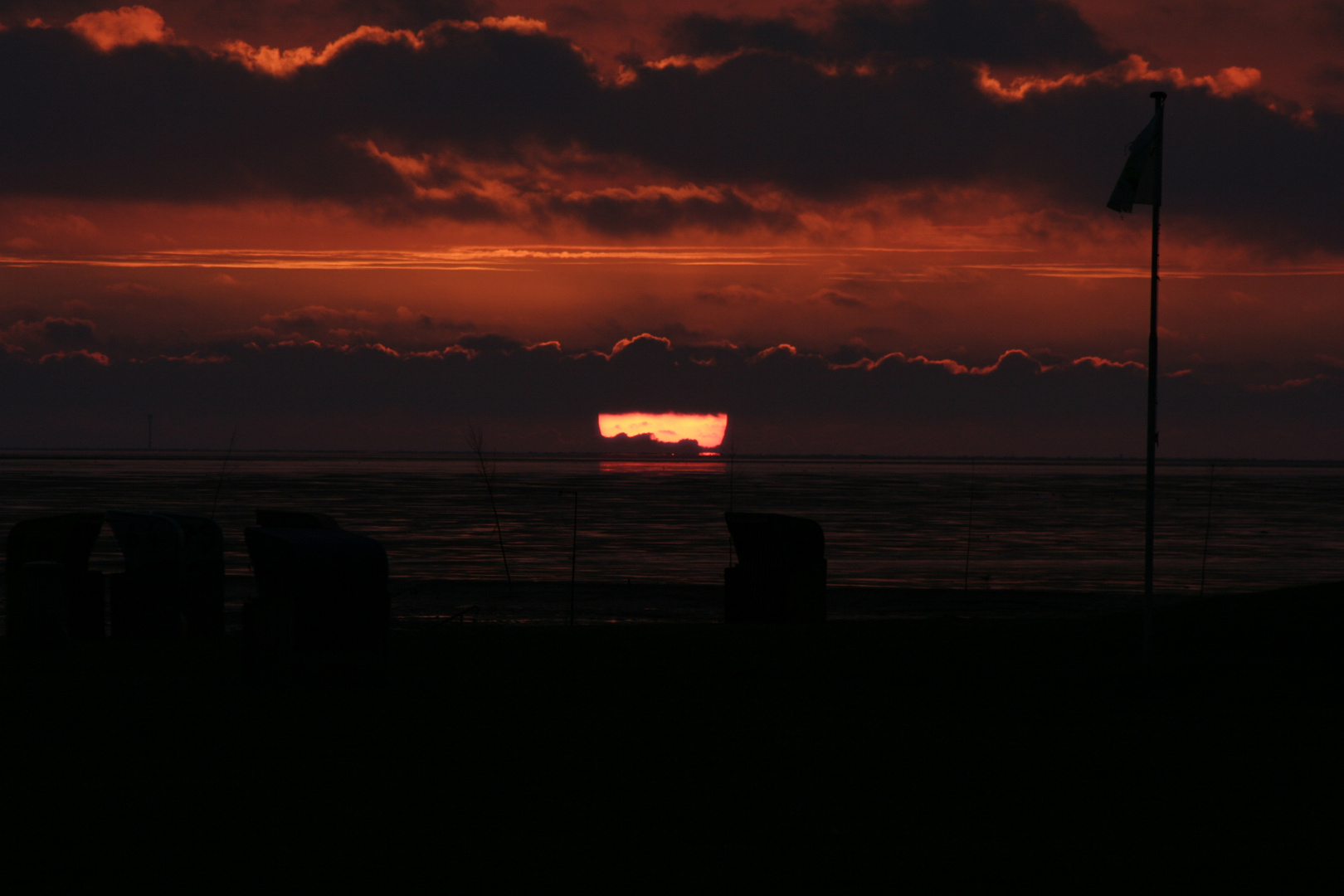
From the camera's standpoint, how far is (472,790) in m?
9.73

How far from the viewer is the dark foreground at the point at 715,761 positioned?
7980 mm

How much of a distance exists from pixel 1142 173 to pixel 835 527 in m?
47.6

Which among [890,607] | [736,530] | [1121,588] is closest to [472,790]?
[736,530]

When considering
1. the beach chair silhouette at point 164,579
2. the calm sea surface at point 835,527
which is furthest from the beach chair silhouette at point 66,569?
the calm sea surface at point 835,527

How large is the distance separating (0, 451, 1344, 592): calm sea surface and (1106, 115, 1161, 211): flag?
23326 mm

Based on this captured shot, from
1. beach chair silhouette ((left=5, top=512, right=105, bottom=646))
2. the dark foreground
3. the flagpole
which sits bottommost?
the dark foreground

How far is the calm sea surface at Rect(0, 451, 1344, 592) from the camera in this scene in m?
40.6

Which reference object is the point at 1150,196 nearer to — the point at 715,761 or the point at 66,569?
the point at 715,761

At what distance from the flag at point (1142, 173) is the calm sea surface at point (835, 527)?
23.3 metres

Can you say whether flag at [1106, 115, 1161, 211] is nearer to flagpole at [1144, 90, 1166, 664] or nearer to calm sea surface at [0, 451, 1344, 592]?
flagpole at [1144, 90, 1166, 664]

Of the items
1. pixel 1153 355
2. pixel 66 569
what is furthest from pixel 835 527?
pixel 1153 355

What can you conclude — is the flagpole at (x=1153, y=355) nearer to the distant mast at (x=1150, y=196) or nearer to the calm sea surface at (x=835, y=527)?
the distant mast at (x=1150, y=196)

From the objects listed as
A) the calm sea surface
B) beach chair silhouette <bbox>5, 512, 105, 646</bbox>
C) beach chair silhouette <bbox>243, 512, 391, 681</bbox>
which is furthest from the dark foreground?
the calm sea surface

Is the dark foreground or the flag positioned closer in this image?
the dark foreground
